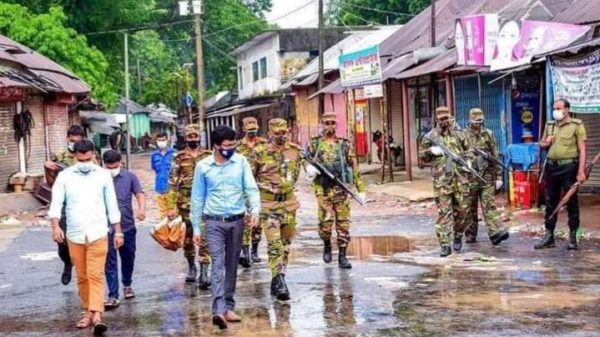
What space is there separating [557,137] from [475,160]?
101 centimetres

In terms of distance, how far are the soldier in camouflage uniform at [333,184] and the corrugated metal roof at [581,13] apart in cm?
689

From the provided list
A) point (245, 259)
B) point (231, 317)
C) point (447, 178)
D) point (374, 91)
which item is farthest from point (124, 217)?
point (374, 91)

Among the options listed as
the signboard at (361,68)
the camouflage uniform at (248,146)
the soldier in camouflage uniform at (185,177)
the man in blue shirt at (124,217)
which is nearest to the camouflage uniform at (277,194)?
the camouflage uniform at (248,146)

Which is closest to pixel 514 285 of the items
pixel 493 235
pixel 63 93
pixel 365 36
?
pixel 493 235

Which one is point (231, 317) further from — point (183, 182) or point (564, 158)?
point (564, 158)

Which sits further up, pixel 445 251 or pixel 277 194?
pixel 277 194

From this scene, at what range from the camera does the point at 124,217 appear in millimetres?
8977

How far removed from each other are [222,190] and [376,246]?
17.6ft

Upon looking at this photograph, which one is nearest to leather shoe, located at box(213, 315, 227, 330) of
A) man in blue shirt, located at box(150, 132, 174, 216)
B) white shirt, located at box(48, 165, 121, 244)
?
white shirt, located at box(48, 165, 121, 244)

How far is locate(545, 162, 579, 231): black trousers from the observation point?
446 inches

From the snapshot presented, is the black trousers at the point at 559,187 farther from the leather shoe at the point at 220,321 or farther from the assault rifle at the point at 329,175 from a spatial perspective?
the leather shoe at the point at 220,321

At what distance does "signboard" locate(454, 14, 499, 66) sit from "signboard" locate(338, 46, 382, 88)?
464cm

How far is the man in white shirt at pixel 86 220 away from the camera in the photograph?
7.62 m

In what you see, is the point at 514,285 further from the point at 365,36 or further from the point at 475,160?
the point at 365,36
